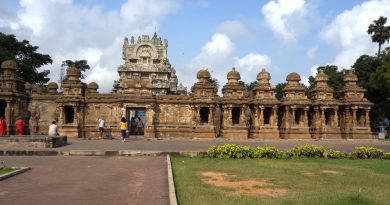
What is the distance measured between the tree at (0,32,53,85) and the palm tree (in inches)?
1910

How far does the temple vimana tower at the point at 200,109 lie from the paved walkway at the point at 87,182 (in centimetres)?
1471

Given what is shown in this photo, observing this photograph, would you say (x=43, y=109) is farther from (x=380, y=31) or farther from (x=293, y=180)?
(x=380, y=31)

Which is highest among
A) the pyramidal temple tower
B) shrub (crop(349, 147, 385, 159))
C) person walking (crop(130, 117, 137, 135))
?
the pyramidal temple tower

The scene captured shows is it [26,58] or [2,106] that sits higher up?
[26,58]

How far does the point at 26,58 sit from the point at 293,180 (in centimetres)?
5555

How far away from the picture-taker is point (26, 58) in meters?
58.8

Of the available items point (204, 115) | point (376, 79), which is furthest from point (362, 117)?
point (204, 115)

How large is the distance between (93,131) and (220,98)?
10512 millimetres

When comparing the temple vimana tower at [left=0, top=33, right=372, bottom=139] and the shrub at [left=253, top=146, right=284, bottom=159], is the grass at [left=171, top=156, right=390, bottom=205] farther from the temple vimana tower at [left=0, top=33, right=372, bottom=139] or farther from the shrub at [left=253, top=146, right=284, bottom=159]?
the temple vimana tower at [left=0, top=33, right=372, bottom=139]

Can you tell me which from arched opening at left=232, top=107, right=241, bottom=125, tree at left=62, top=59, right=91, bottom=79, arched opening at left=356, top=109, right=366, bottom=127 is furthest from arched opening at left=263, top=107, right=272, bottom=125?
tree at left=62, top=59, right=91, bottom=79

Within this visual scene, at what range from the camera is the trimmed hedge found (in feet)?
58.1

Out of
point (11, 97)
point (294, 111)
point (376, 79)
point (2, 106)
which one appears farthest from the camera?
point (376, 79)

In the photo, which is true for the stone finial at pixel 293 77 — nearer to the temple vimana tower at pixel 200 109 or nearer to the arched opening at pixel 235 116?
the temple vimana tower at pixel 200 109

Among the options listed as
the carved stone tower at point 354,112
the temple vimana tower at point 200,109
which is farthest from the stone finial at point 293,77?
the carved stone tower at point 354,112
